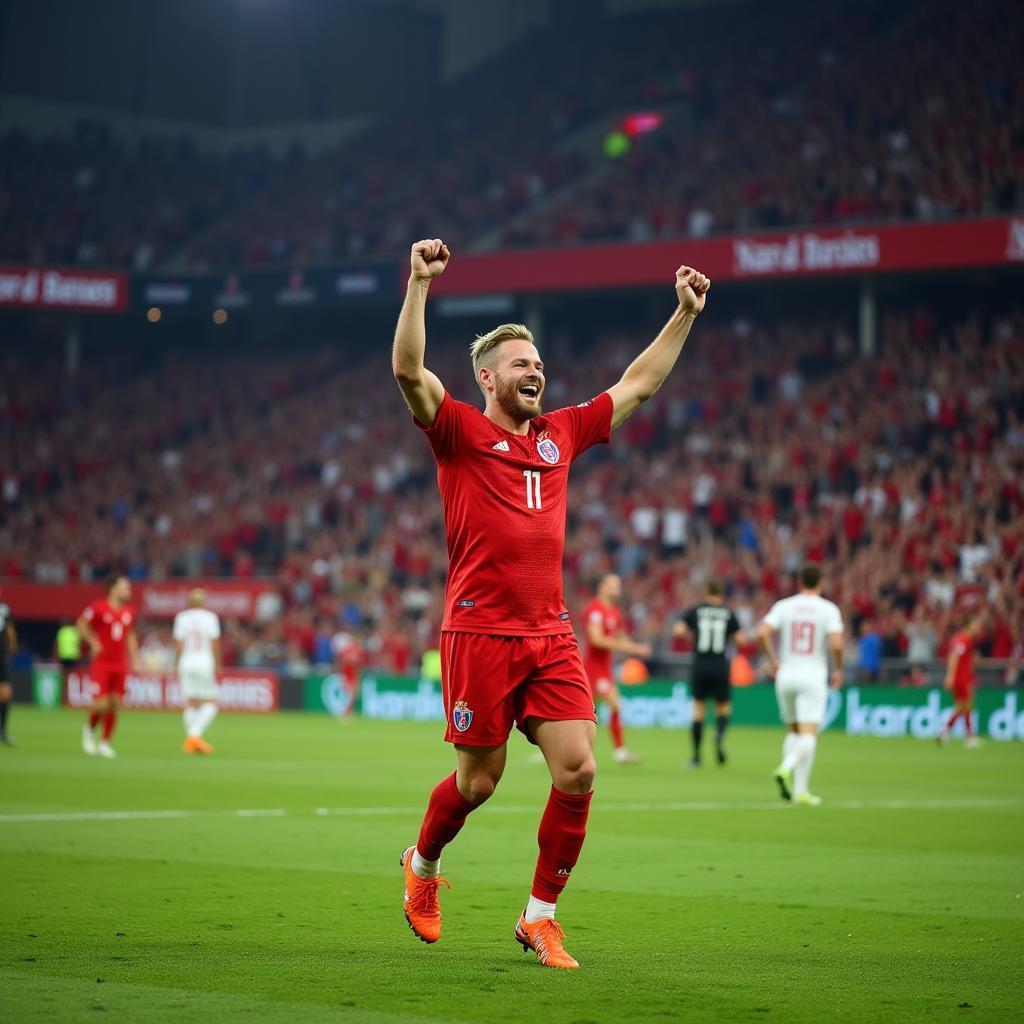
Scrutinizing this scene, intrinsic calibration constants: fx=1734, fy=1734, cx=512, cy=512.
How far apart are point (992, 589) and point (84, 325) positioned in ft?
118

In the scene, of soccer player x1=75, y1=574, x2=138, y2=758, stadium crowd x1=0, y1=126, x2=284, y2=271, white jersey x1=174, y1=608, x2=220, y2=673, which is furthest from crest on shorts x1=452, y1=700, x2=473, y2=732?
stadium crowd x1=0, y1=126, x2=284, y2=271

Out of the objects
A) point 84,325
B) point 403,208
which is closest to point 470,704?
point 403,208

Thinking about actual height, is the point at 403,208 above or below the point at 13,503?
above

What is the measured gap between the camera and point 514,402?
7.69 metres

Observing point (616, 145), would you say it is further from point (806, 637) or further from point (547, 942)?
point (547, 942)

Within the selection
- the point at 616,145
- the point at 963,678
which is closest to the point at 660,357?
the point at 963,678

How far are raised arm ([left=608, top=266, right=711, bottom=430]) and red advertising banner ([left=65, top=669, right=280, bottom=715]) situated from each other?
33065 millimetres

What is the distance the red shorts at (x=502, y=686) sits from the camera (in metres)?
7.48

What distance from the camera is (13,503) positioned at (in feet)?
168

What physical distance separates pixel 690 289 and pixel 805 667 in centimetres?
965

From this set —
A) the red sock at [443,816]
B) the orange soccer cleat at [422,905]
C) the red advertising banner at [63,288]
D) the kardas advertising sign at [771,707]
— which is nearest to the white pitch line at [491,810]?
the orange soccer cleat at [422,905]

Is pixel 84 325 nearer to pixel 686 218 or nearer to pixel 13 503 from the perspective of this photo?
pixel 13 503

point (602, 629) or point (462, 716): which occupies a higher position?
point (602, 629)

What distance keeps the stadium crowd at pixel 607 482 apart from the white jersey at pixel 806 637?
47.7ft
